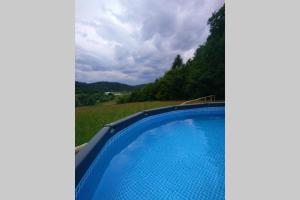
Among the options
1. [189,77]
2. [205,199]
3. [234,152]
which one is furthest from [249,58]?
[189,77]

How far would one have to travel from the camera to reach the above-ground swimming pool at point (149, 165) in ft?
6.93

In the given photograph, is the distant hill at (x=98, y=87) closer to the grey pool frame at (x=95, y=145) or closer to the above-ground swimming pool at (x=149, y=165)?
the grey pool frame at (x=95, y=145)

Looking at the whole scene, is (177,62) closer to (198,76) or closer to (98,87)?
(198,76)

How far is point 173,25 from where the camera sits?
9.57 m

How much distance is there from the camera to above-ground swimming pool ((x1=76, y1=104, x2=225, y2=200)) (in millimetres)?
2111

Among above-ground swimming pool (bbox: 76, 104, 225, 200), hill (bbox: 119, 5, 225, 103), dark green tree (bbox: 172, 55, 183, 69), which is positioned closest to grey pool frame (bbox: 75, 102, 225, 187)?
above-ground swimming pool (bbox: 76, 104, 225, 200)

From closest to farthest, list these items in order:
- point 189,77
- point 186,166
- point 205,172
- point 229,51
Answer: point 229,51 < point 205,172 < point 186,166 < point 189,77

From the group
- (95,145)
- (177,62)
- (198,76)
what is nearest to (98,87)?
(95,145)

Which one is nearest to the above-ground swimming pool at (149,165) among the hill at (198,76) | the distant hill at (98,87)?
the distant hill at (98,87)

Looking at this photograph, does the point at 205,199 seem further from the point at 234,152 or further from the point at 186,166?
the point at 234,152

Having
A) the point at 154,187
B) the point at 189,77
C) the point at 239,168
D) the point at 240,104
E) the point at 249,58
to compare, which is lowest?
the point at 154,187

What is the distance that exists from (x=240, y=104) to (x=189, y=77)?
38.1 feet

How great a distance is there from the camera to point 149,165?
9.59 ft

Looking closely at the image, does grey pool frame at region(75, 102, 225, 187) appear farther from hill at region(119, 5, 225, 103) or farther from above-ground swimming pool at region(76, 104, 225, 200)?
hill at region(119, 5, 225, 103)
